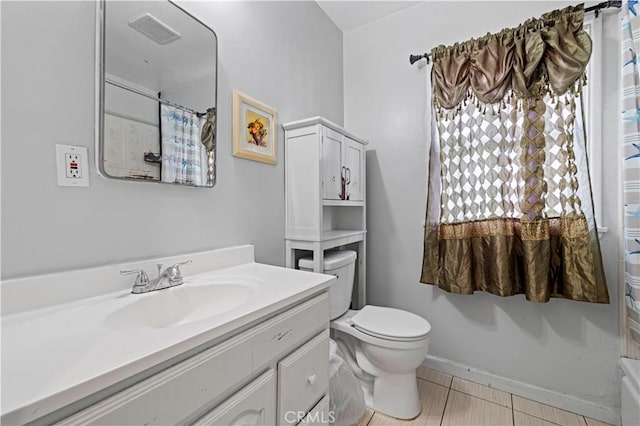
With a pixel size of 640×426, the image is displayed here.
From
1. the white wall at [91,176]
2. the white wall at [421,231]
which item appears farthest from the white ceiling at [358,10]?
the white wall at [91,176]

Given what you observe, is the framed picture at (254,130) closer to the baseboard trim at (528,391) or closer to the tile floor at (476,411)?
the tile floor at (476,411)

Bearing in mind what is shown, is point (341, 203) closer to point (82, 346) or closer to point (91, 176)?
point (91, 176)

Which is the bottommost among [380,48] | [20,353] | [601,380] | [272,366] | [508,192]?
[601,380]

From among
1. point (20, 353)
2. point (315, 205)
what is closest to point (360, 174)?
point (315, 205)

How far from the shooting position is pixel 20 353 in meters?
0.52

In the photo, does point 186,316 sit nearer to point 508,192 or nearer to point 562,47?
point 508,192

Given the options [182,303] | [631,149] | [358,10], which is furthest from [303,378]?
[358,10]

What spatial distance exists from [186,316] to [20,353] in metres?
0.46

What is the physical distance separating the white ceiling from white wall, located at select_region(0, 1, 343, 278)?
657mm

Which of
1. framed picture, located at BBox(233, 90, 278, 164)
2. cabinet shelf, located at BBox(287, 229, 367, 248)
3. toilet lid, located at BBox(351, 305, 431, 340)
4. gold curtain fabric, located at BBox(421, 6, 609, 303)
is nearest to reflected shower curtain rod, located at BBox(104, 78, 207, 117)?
framed picture, located at BBox(233, 90, 278, 164)

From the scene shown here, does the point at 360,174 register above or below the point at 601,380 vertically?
above

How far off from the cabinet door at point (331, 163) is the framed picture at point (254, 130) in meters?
0.27

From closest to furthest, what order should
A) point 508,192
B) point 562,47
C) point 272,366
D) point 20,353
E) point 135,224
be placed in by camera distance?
point 20,353 < point 272,366 < point 135,224 < point 562,47 < point 508,192

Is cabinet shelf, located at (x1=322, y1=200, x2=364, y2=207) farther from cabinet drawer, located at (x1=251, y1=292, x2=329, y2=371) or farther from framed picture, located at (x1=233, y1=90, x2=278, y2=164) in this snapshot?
cabinet drawer, located at (x1=251, y1=292, x2=329, y2=371)
